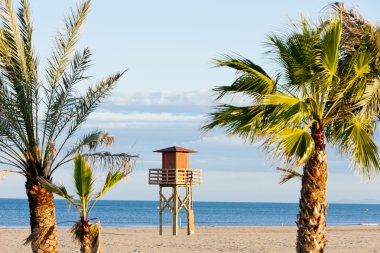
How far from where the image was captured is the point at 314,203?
14.2m

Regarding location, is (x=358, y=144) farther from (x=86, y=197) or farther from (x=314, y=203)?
(x=86, y=197)

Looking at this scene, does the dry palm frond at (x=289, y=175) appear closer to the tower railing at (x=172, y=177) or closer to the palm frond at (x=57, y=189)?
the palm frond at (x=57, y=189)

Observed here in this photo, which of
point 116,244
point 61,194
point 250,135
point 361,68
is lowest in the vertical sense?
point 116,244

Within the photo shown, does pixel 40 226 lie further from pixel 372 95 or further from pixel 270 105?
pixel 372 95

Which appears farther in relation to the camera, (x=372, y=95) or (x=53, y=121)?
(x=53, y=121)

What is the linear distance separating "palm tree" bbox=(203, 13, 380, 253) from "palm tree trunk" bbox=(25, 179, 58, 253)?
455 cm

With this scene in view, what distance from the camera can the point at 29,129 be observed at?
16969 mm

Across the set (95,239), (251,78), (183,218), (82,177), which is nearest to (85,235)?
(95,239)

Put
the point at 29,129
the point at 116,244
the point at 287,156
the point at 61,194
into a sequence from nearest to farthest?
the point at 287,156, the point at 61,194, the point at 29,129, the point at 116,244

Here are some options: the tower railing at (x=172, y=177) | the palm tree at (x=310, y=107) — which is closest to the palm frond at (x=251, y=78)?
the palm tree at (x=310, y=107)

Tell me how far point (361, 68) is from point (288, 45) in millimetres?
1471

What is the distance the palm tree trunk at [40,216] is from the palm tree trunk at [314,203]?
5.91 meters

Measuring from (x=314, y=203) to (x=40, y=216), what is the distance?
6368mm

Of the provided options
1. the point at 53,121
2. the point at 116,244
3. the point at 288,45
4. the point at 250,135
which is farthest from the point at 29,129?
the point at 116,244
